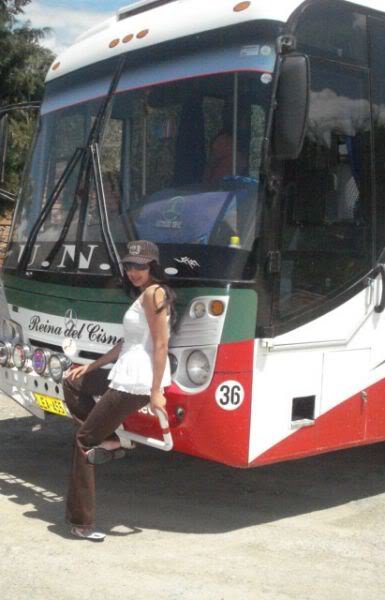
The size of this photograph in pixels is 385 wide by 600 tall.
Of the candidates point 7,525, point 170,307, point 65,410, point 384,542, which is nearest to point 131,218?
point 170,307


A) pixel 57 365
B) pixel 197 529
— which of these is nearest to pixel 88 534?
pixel 197 529

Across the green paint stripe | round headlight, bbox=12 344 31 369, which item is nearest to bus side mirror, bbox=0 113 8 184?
the green paint stripe

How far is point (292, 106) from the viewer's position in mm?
5199

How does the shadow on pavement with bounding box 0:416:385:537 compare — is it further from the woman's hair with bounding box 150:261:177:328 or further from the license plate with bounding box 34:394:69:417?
the woman's hair with bounding box 150:261:177:328

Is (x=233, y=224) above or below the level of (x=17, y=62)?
below

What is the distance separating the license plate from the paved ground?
64cm

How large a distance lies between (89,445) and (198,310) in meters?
1.05

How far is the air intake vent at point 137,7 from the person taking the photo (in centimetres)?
662

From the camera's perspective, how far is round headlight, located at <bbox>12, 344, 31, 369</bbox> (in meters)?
6.33

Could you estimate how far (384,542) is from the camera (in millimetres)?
5633

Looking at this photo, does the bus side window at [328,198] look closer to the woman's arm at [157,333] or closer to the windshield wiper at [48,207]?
the woman's arm at [157,333]

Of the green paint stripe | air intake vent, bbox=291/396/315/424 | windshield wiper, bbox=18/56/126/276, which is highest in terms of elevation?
windshield wiper, bbox=18/56/126/276

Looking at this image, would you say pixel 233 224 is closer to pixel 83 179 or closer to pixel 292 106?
pixel 292 106

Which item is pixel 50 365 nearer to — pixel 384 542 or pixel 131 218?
pixel 131 218
